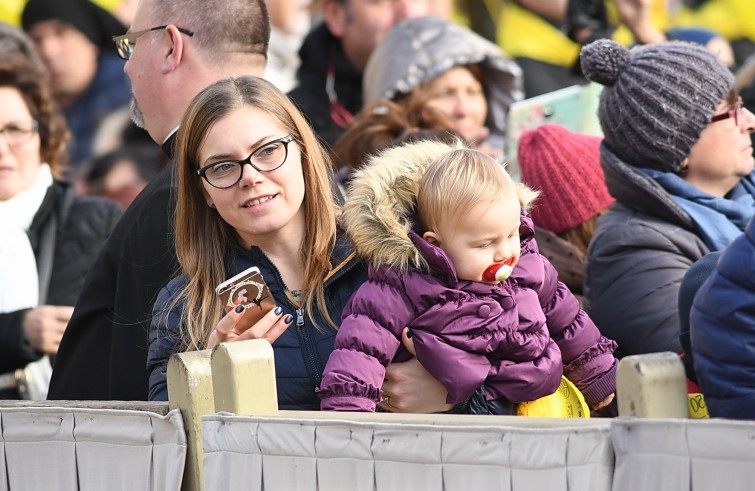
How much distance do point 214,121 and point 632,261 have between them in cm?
146

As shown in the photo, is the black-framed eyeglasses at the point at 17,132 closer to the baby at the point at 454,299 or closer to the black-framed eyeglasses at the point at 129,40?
the black-framed eyeglasses at the point at 129,40


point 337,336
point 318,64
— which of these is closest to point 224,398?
point 337,336

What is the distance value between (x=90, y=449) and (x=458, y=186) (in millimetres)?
1023

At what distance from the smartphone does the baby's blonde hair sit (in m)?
0.43

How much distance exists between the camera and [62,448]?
9.55ft

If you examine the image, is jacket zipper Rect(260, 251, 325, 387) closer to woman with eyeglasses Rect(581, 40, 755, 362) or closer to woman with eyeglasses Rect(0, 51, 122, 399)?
woman with eyeglasses Rect(581, 40, 755, 362)

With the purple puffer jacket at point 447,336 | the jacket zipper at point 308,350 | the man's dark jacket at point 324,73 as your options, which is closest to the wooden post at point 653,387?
the purple puffer jacket at point 447,336

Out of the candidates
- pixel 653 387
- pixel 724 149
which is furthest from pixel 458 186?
pixel 724 149

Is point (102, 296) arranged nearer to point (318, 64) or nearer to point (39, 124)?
point (39, 124)

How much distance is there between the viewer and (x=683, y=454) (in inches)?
Result: 84.6

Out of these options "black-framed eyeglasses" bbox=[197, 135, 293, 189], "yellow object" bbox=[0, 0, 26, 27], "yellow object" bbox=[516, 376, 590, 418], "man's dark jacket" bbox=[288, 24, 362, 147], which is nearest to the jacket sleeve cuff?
"yellow object" bbox=[516, 376, 590, 418]

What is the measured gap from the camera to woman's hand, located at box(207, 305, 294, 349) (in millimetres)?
2969

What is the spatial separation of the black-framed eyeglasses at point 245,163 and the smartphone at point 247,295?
28 centimetres

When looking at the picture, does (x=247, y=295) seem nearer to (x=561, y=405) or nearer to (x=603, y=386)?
(x=561, y=405)
